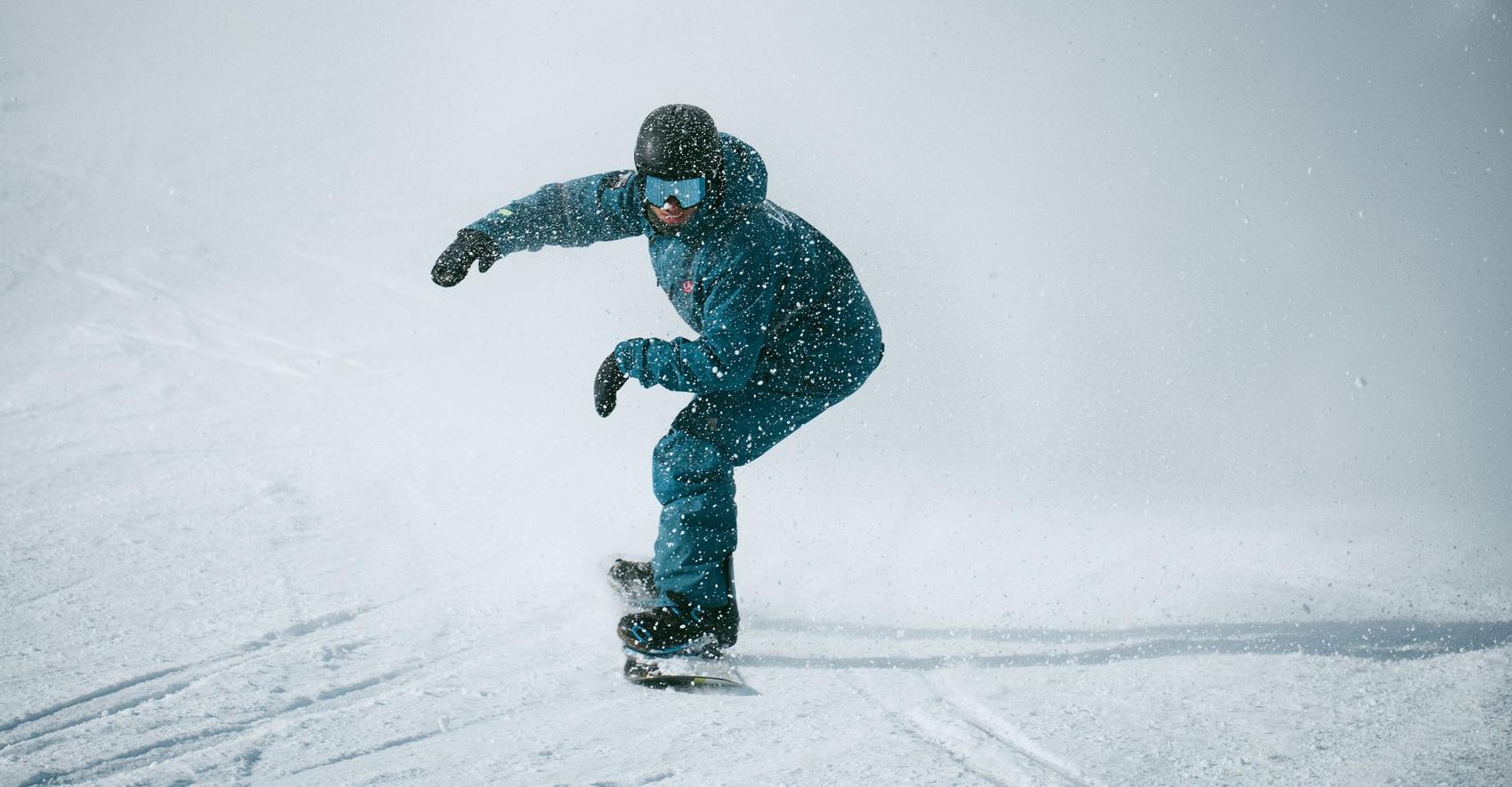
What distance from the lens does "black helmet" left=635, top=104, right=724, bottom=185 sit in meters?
2.08

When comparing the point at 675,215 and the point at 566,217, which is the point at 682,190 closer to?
the point at 675,215

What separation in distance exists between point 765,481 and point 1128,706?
104 inches

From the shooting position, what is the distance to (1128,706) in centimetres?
232

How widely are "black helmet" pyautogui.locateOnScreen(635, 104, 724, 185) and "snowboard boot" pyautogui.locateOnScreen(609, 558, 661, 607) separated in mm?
1290

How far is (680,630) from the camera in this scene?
92.0 inches

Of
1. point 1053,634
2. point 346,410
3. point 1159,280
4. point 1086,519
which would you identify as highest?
point 1159,280

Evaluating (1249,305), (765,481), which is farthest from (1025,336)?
(765,481)

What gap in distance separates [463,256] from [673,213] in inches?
27.5

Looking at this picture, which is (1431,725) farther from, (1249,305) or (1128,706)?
(1249,305)

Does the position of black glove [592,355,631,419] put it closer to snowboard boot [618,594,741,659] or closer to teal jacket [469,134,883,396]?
teal jacket [469,134,883,396]

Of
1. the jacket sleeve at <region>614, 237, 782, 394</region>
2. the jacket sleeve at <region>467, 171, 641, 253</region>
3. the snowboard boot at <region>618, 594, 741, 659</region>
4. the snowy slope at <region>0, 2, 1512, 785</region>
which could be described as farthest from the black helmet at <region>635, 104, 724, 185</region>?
the snowy slope at <region>0, 2, 1512, 785</region>

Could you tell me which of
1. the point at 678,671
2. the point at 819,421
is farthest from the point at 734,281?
the point at 819,421

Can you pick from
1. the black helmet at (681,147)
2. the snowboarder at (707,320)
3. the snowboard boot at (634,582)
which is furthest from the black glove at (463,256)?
the snowboard boot at (634,582)

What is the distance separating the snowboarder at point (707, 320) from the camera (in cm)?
213
